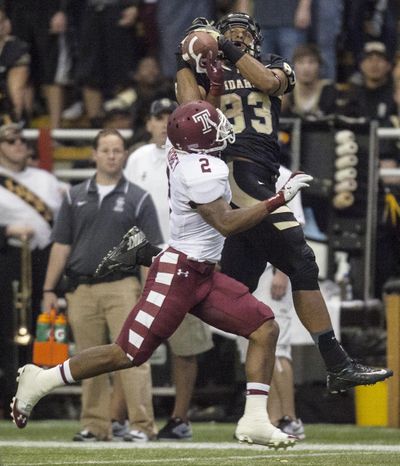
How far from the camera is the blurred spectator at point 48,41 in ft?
51.0

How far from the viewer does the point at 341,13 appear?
1485 cm

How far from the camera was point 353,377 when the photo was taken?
30.4 feet

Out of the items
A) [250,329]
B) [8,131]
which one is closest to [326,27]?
[8,131]

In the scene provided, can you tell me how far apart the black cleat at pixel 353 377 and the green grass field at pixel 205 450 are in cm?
40

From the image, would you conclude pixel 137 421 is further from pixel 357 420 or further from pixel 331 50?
pixel 331 50

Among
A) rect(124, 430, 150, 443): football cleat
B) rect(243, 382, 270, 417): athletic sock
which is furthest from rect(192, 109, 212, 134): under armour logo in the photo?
rect(124, 430, 150, 443): football cleat

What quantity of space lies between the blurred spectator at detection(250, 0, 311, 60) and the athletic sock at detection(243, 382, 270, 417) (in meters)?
5.93

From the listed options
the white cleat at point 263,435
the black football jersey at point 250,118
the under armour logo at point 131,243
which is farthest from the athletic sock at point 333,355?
the under armour logo at point 131,243

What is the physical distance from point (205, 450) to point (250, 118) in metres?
1.96

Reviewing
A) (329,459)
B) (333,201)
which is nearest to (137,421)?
(329,459)

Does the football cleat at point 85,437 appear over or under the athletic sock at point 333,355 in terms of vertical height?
under

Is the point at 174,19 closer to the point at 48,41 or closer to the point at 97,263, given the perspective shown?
the point at 48,41

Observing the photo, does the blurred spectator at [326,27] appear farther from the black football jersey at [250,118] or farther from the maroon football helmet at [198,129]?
the maroon football helmet at [198,129]

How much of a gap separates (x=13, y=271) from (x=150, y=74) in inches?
116
